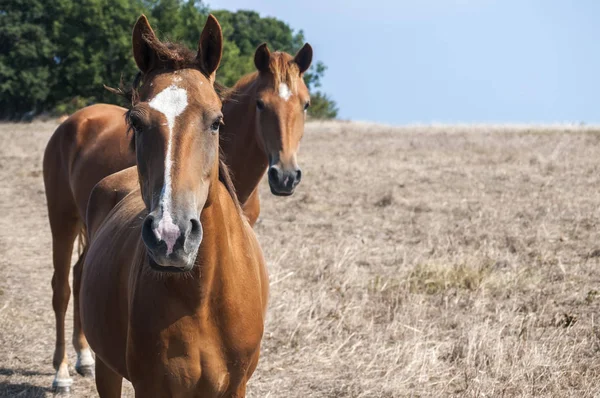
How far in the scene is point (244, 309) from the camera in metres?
3.01

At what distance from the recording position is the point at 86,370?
17.6 ft

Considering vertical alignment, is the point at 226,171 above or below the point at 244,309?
above

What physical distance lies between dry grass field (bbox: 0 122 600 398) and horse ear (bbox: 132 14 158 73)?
2.47 metres

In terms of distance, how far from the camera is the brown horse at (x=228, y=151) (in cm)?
538

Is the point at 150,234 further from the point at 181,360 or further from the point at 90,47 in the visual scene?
the point at 90,47

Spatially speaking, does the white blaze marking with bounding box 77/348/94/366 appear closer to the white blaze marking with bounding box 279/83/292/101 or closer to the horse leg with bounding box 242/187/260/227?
the horse leg with bounding box 242/187/260/227

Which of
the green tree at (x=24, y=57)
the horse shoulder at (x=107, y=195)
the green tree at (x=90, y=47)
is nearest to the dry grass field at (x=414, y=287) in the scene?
the horse shoulder at (x=107, y=195)

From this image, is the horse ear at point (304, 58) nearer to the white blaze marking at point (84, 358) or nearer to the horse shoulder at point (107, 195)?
the horse shoulder at point (107, 195)

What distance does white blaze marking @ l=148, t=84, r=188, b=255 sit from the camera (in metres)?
2.34

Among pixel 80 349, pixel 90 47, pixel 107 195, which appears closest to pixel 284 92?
pixel 107 195

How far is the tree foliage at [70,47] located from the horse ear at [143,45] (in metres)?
35.3

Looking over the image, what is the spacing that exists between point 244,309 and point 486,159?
1165cm

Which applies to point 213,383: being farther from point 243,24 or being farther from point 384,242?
point 243,24

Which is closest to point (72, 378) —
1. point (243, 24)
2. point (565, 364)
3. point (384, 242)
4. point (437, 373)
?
point (437, 373)
